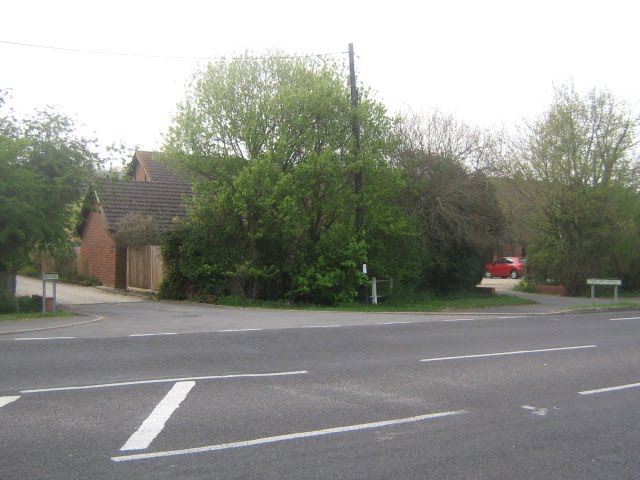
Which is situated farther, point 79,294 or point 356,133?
point 79,294

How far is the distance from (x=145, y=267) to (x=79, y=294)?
269 centimetres

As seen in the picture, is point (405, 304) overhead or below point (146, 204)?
below

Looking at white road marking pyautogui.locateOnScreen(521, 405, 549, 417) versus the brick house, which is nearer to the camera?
white road marking pyautogui.locateOnScreen(521, 405, 549, 417)

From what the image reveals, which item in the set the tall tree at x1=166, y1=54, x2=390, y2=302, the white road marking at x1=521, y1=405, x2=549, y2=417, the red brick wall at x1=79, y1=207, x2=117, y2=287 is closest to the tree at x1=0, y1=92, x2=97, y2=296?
the tall tree at x1=166, y1=54, x2=390, y2=302

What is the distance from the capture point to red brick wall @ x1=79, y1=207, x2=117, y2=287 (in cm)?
2888

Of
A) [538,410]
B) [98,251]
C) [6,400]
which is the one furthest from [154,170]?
[538,410]

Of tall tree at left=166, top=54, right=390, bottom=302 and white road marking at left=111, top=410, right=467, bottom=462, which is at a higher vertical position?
tall tree at left=166, top=54, right=390, bottom=302

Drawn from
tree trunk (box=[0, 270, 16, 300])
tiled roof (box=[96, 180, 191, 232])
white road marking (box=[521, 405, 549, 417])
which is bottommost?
white road marking (box=[521, 405, 549, 417])

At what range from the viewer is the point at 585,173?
86.4 feet

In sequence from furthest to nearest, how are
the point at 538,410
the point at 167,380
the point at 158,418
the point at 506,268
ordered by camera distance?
the point at 506,268, the point at 167,380, the point at 538,410, the point at 158,418

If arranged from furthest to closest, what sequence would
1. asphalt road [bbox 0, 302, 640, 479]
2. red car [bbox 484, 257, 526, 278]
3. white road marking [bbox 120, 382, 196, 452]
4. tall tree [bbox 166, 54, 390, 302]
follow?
red car [bbox 484, 257, 526, 278], tall tree [bbox 166, 54, 390, 302], white road marking [bbox 120, 382, 196, 452], asphalt road [bbox 0, 302, 640, 479]

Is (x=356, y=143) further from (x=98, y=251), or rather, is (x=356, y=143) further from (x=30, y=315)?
(x=98, y=251)

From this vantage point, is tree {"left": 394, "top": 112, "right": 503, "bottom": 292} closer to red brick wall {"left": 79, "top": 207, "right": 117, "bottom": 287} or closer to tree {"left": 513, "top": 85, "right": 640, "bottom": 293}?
tree {"left": 513, "top": 85, "right": 640, "bottom": 293}

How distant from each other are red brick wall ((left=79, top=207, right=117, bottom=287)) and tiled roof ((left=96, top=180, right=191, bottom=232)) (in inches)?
45.6
